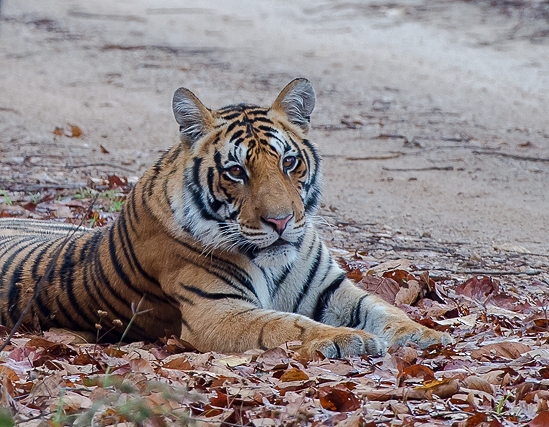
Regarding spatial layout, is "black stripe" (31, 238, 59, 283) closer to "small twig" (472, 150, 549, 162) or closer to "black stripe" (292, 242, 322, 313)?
"black stripe" (292, 242, 322, 313)

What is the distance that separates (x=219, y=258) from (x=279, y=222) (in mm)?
426

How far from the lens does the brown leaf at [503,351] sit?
3767 mm

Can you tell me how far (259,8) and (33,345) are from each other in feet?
42.6

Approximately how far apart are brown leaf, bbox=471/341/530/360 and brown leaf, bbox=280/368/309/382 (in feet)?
2.44

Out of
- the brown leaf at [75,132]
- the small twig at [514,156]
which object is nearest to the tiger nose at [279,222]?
the small twig at [514,156]

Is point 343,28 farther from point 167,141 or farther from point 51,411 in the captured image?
point 51,411

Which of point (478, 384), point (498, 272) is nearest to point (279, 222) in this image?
point (478, 384)

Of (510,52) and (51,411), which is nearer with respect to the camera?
(51,411)

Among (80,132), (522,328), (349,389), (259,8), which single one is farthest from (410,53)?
(349,389)

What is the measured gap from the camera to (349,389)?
10.8 ft

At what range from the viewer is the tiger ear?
4.55 meters

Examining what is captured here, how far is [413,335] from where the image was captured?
4.00m

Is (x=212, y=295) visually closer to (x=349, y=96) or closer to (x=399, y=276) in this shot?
(x=399, y=276)

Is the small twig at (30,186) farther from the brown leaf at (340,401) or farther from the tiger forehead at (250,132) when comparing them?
the brown leaf at (340,401)
